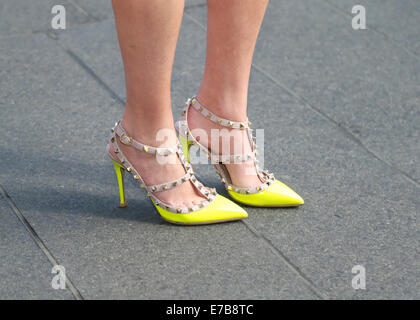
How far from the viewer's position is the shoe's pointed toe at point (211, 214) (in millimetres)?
1636

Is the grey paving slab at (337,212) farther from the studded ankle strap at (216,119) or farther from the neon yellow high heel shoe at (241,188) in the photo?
the studded ankle strap at (216,119)

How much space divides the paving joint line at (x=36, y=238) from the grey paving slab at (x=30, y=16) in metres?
1.14

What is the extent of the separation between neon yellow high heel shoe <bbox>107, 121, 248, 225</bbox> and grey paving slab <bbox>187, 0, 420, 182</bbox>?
0.72 meters

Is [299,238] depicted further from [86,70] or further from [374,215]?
[86,70]

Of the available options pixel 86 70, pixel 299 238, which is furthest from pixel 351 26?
pixel 299 238

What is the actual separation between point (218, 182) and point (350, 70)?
1.04m

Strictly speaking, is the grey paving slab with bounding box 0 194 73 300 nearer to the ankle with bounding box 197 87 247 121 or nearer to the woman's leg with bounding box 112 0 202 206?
the woman's leg with bounding box 112 0 202 206

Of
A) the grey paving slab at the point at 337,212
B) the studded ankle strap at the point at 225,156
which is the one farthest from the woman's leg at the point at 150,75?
the grey paving slab at the point at 337,212

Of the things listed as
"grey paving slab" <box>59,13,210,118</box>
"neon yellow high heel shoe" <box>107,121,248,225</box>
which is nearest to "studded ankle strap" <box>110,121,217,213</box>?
"neon yellow high heel shoe" <box>107,121,248,225</box>

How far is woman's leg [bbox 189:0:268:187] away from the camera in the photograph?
159 cm

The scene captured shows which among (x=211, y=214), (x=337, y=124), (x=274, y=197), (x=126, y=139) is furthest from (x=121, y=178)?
(x=337, y=124)

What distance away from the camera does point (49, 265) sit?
1492mm

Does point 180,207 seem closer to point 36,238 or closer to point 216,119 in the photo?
point 216,119

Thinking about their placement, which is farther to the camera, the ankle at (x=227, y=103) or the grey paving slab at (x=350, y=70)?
the grey paving slab at (x=350, y=70)
